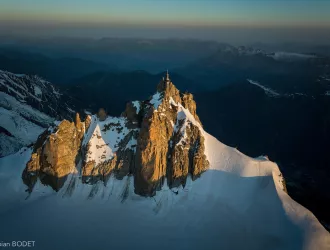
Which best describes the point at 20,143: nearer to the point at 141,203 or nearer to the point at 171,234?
the point at 141,203

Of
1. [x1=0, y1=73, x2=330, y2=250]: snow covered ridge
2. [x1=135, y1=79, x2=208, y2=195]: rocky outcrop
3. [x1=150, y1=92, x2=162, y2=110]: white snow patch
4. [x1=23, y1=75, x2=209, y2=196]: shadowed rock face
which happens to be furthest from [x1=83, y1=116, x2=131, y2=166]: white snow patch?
[x1=150, y1=92, x2=162, y2=110]: white snow patch

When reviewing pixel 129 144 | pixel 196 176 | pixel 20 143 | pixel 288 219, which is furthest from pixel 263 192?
pixel 20 143

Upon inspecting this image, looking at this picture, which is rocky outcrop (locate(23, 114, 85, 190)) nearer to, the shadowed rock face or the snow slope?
the shadowed rock face

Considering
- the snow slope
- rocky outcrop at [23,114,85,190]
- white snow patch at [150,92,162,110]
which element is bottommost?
the snow slope

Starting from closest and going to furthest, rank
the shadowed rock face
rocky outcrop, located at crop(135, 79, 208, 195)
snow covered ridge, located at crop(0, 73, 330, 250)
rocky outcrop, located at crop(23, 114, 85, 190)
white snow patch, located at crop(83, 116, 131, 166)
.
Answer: snow covered ridge, located at crop(0, 73, 330, 250) < rocky outcrop, located at crop(135, 79, 208, 195) < the shadowed rock face < rocky outcrop, located at crop(23, 114, 85, 190) < white snow patch, located at crop(83, 116, 131, 166)

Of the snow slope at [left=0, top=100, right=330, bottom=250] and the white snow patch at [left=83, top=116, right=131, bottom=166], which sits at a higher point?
the white snow patch at [left=83, top=116, right=131, bottom=166]

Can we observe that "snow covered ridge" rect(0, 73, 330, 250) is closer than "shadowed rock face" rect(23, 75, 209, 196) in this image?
Yes
